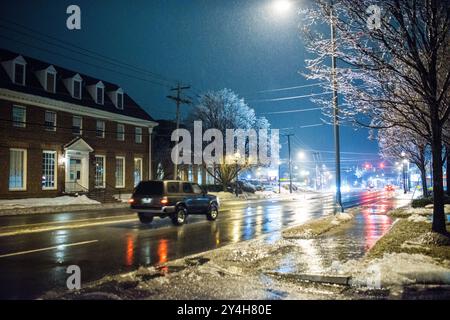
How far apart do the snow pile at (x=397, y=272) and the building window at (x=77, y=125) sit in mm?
30625

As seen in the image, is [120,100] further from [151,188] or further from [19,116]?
[151,188]

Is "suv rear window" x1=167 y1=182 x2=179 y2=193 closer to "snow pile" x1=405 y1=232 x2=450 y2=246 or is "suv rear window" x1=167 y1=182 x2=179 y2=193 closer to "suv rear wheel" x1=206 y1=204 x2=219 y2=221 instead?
"suv rear wheel" x1=206 y1=204 x2=219 y2=221

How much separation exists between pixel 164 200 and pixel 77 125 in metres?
21.1

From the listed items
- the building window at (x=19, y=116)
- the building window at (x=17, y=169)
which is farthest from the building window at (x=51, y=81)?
the building window at (x=17, y=169)

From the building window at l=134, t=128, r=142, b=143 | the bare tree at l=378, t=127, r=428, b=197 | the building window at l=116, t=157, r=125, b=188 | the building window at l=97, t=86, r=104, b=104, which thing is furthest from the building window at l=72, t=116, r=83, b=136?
the bare tree at l=378, t=127, r=428, b=197

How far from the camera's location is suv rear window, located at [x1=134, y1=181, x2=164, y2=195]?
17.3m

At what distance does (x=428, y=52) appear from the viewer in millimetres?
10789

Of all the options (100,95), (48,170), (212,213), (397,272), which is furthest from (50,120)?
Result: (397,272)

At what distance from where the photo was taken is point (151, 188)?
57.7ft

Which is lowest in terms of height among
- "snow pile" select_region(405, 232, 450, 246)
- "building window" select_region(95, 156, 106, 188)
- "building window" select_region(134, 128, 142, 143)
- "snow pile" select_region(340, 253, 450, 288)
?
"snow pile" select_region(340, 253, 450, 288)

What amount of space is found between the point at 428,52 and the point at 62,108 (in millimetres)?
29312

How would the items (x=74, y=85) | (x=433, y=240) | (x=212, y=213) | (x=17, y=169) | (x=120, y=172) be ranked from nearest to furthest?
(x=433, y=240) → (x=212, y=213) → (x=17, y=169) → (x=74, y=85) → (x=120, y=172)

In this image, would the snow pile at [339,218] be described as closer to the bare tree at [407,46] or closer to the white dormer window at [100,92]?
the bare tree at [407,46]
